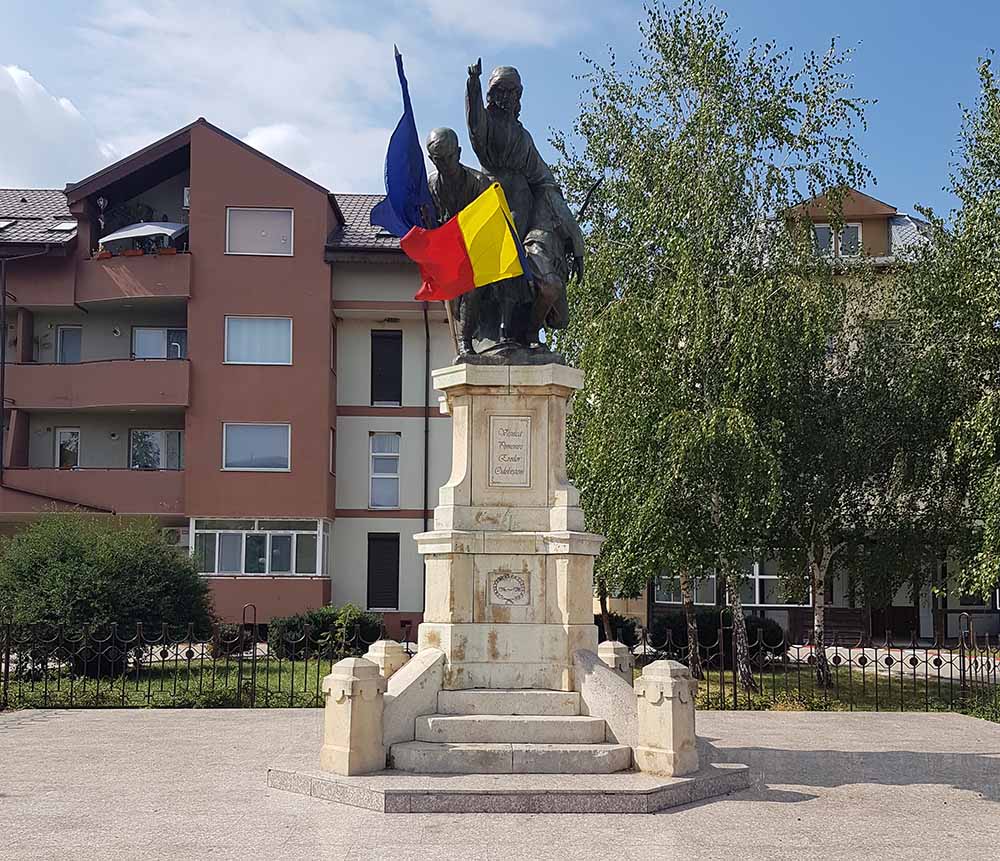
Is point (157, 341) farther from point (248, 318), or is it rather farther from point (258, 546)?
point (258, 546)

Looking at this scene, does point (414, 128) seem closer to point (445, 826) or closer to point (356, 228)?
point (445, 826)

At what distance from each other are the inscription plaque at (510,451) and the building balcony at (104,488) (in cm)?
2142

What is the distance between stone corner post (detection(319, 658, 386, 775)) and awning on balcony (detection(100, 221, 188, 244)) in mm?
23497

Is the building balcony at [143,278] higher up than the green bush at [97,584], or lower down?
higher up

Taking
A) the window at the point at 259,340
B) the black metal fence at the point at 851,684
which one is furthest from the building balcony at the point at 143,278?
the black metal fence at the point at 851,684

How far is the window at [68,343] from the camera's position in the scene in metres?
32.4

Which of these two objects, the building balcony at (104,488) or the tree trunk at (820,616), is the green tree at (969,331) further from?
the building balcony at (104,488)

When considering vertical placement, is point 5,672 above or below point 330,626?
above

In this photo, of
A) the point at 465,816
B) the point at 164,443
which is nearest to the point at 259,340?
the point at 164,443

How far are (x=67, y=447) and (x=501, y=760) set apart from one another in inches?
1027

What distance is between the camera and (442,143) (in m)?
10.3

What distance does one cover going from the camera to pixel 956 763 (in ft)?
35.4

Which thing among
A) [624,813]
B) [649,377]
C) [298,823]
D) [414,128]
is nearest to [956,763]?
[624,813]

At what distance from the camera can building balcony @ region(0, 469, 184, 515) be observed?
1176 inches
